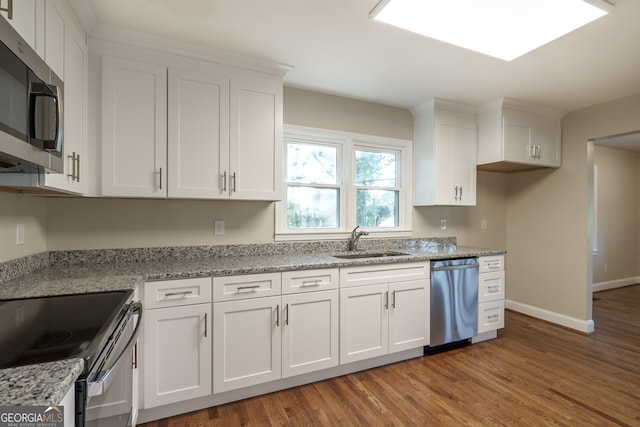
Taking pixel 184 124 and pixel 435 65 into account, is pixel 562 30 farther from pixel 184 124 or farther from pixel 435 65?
pixel 184 124

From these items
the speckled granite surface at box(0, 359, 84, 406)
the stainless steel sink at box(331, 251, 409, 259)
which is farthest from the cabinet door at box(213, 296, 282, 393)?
the speckled granite surface at box(0, 359, 84, 406)

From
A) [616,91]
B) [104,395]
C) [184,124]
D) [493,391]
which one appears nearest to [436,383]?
[493,391]

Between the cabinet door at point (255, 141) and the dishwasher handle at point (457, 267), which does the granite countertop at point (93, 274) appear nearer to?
the dishwasher handle at point (457, 267)

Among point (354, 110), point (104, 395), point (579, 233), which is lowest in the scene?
point (104, 395)

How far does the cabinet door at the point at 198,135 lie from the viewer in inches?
83.5

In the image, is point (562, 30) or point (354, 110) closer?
point (562, 30)

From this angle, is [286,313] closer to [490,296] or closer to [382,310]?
[382,310]

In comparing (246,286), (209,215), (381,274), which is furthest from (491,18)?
(209,215)

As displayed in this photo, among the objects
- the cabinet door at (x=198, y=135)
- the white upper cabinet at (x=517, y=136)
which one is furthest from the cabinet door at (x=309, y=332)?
the white upper cabinet at (x=517, y=136)

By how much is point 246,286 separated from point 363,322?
100 centimetres

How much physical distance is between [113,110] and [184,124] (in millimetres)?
416

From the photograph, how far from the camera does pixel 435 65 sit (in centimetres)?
244

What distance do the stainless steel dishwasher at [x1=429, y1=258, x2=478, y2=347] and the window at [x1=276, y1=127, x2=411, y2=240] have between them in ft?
2.34

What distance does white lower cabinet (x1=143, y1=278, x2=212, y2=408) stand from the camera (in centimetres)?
182
